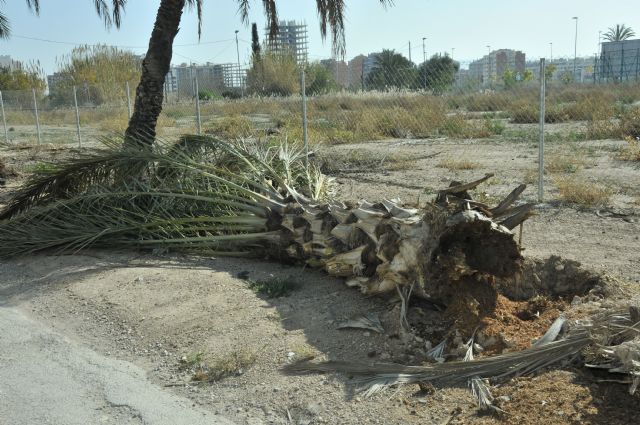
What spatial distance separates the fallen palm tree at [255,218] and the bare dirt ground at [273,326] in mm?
221

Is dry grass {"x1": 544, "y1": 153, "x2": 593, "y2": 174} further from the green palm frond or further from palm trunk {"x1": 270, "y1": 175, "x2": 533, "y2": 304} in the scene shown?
palm trunk {"x1": 270, "y1": 175, "x2": 533, "y2": 304}

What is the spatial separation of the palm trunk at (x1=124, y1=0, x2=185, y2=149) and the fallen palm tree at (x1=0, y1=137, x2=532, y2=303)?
8.92ft

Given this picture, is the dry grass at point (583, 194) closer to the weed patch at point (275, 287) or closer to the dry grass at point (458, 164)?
the dry grass at point (458, 164)

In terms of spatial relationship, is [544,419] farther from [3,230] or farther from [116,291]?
[3,230]

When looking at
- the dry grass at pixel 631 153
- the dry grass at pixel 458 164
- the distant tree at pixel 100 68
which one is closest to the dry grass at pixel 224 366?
the dry grass at pixel 458 164

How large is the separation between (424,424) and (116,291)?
132 inches

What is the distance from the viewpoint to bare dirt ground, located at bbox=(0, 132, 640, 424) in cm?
362

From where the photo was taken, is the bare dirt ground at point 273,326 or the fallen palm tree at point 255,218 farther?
the fallen palm tree at point 255,218

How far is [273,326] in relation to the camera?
4.89m

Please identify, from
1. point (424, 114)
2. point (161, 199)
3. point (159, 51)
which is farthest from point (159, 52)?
point (424, 114)

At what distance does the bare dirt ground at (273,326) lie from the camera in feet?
11.9

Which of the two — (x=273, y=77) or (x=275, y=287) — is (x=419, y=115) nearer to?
(x=273, y=77)

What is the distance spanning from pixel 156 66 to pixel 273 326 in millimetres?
6532

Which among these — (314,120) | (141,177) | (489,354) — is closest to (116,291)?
(141,177)
